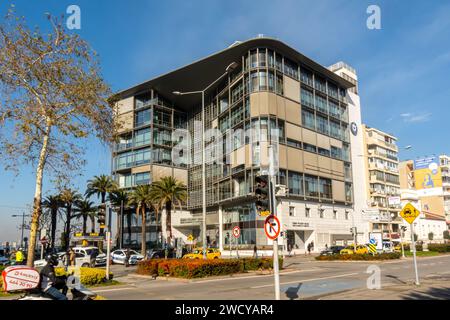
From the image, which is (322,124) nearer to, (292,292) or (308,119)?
(308,119)

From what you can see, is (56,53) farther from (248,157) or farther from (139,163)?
(139,163)

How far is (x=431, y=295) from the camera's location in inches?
472

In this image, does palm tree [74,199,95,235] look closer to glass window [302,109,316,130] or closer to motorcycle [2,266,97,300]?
glass window [302,109,316,130]

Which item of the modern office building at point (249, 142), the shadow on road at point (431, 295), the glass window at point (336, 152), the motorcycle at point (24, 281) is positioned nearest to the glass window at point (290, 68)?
the modern office building at point (249, 142)

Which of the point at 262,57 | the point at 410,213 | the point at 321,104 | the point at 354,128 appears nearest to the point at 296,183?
the point at 321,104

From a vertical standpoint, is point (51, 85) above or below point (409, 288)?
above

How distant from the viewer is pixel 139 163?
6944cm

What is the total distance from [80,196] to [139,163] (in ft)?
40.2

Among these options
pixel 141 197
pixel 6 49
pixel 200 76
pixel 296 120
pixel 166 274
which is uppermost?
pixel 200 76

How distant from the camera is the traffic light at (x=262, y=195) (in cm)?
975

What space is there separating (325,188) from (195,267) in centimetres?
4289

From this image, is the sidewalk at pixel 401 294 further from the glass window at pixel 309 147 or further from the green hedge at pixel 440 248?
the glass window at pixel 309 147

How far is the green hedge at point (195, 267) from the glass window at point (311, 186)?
33.0m
